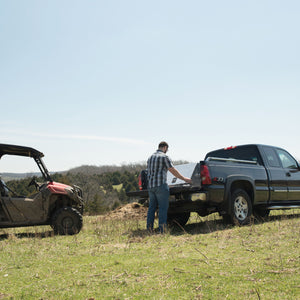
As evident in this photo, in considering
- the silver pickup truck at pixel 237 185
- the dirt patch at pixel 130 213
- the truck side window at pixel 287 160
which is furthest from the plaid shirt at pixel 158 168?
the dirt patch at pixel 130 213

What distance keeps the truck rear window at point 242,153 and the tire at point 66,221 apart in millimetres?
4198

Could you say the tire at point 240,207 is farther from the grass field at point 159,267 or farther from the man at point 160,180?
the man at point 160,180

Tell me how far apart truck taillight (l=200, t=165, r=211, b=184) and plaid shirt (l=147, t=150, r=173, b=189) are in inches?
26.3

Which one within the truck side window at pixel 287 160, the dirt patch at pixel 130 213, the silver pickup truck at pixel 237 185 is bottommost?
the dirt patch at pixel 130 213

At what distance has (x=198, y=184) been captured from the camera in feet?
23.6

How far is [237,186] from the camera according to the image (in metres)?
7.86

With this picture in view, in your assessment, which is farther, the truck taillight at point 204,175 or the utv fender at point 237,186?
the utv fender at point 237,186

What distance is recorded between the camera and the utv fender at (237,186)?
7324mm

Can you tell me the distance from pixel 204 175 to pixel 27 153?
4.38 meters

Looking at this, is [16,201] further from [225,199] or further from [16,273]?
[225,199]

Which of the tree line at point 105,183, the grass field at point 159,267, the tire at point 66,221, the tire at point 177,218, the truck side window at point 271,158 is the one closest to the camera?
the grass field at point 159,267

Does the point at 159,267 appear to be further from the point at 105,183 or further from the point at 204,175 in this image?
the point at 105,183

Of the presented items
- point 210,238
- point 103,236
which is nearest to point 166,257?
point 210,238

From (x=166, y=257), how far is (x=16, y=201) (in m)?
4.44
